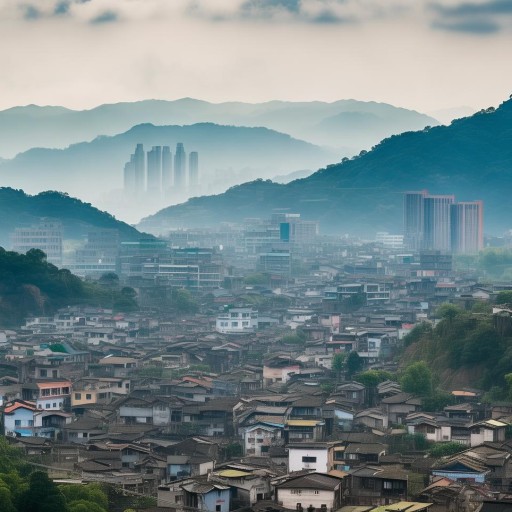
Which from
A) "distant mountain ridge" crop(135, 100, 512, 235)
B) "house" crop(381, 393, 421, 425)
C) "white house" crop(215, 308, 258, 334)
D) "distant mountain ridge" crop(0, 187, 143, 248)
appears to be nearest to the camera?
"house" crop(381, 393, 421, 425)

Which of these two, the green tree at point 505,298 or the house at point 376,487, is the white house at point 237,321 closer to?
the green tree at point 505,298

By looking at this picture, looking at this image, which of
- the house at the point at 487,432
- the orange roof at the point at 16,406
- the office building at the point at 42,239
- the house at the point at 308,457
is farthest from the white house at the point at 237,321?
the office building at the point at 42,239

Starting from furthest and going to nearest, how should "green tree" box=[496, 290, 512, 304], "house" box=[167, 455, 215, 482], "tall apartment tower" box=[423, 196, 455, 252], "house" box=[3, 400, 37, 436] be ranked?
"tall apartment tower" box=[423, 196, 455, 252]
"green tree" box=[496, 290, 512, 304]
"house" box=[3, 400, 37, 436]
"house" box=[167, 455, 215, 482]

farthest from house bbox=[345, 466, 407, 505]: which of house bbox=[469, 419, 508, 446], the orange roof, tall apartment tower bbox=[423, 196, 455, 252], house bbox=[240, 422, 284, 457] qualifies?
tall apartment tower bbox=[423, 196, 455, 252]

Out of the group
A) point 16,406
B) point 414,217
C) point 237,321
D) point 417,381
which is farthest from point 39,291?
point 414,217

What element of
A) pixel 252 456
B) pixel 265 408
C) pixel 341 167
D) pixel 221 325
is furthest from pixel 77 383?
pixel 341 167

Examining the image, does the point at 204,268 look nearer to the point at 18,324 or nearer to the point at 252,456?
the point at 18,324

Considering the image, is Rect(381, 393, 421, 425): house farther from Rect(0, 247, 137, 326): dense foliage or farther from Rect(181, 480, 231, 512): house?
Rect(0, 247, 137, 326): dense foliage
